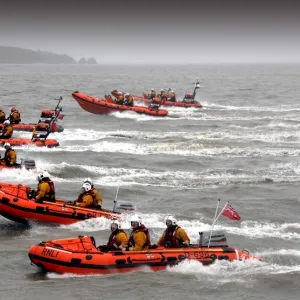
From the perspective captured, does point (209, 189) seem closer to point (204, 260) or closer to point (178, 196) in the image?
point (178, 196)

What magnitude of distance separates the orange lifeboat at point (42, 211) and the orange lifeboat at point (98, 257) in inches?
124

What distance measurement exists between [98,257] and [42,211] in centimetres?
387

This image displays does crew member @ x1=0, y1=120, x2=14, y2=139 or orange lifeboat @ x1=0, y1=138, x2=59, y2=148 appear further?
orange lifeboat @ x1=0, y1=138, x2=59, y2=148

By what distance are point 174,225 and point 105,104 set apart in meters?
27.9

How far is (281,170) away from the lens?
84.2ft

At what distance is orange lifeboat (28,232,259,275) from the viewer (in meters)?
13.4

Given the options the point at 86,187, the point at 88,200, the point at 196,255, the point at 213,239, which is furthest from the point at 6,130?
the point at 196,255

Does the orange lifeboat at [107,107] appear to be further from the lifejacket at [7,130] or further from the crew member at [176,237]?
the crew member at [176,237]

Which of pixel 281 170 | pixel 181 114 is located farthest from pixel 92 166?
pixel 181 114

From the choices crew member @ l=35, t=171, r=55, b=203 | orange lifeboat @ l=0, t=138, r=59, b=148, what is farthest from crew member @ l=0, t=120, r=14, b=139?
crew member @ l=35, t=171, r=55, b=203

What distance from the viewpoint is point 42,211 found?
17.0 m

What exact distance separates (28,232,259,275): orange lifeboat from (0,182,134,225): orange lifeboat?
315 centimetres

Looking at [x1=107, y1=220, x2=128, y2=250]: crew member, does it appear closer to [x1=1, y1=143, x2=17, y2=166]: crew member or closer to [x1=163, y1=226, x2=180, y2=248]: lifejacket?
[x1=163, y1=226, x2=180, y2=248]: lifejacket

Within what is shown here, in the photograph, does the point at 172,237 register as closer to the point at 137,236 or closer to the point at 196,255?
the point at 196,255
